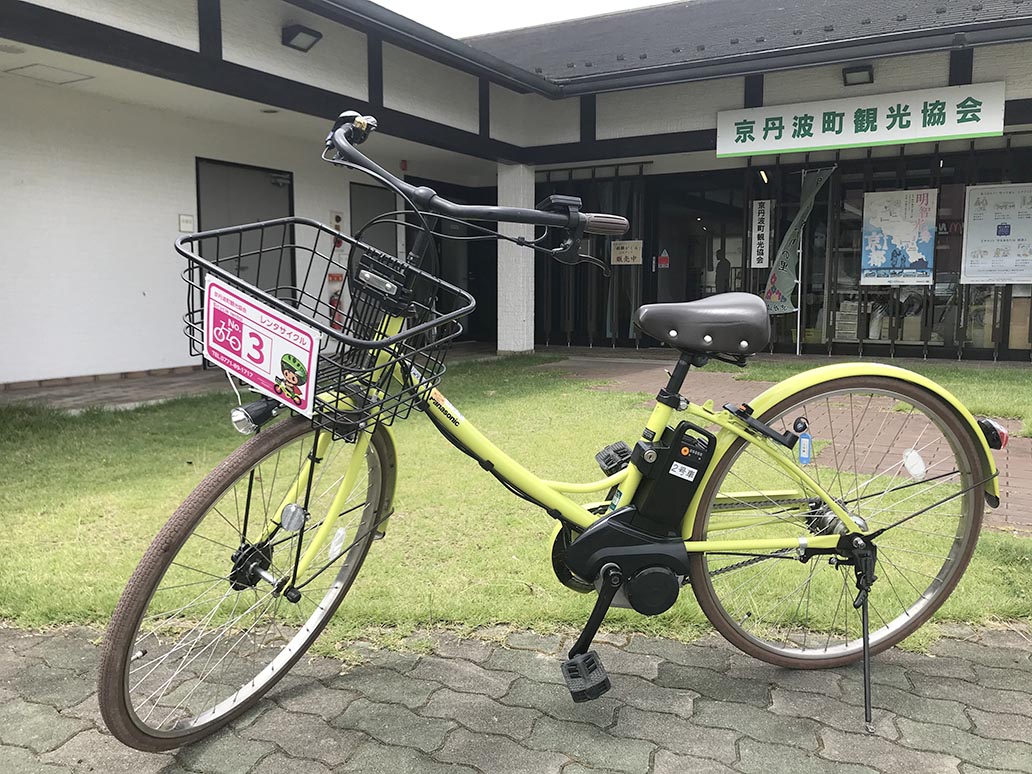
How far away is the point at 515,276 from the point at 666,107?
9.97 feet

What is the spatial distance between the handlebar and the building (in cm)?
466

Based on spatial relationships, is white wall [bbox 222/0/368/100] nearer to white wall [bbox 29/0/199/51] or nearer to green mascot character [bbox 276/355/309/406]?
white wall [bbox 29/0/199/51]

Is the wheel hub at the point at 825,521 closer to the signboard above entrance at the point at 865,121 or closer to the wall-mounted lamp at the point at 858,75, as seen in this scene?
the signboard above entrance at the point at 865,121

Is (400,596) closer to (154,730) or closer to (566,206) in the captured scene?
(154,730)

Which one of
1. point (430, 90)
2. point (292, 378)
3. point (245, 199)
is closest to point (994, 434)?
point (292, 378)

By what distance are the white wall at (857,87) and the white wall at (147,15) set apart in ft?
21.2

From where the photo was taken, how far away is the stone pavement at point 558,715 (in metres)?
1.80

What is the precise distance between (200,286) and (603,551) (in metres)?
1.17

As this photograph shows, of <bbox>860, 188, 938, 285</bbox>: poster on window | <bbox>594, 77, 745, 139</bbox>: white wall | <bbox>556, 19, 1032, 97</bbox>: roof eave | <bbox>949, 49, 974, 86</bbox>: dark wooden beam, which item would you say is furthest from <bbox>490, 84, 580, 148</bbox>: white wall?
<bbox>949, 49, 974, 86</bbox>: dark wooden beam

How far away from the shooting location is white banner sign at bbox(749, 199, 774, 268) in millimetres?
11258

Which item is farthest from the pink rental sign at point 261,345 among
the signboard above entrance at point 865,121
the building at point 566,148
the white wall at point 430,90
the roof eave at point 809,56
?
the signboard above entrance at point 865,121

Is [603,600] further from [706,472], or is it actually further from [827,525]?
[827,525]

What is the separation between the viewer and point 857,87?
9.04 meters

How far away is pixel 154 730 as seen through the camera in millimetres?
1762
